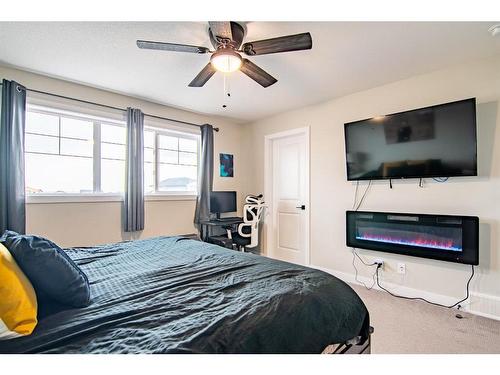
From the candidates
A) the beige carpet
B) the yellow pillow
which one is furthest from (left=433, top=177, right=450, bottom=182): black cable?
the yellow pillow

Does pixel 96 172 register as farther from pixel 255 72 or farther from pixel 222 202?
pixel 255 72

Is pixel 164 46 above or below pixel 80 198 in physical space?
above

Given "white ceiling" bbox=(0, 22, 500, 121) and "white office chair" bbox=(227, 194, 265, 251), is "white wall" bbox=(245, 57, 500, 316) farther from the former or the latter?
"white office chair" bbox=(227, 194, 265, 251)

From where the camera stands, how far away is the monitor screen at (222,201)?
4121mm

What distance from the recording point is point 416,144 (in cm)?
265

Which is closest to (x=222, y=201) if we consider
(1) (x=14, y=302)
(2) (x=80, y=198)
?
(2) (x=80, y=198)

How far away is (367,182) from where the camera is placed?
3.19m

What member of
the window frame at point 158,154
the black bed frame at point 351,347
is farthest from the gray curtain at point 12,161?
the black bed frame at point 351,347

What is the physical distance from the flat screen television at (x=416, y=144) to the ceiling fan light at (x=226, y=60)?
5.78ft

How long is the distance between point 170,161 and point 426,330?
357cm

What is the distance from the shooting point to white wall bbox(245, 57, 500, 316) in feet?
7.75

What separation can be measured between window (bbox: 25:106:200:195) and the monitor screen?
0.59 metres
